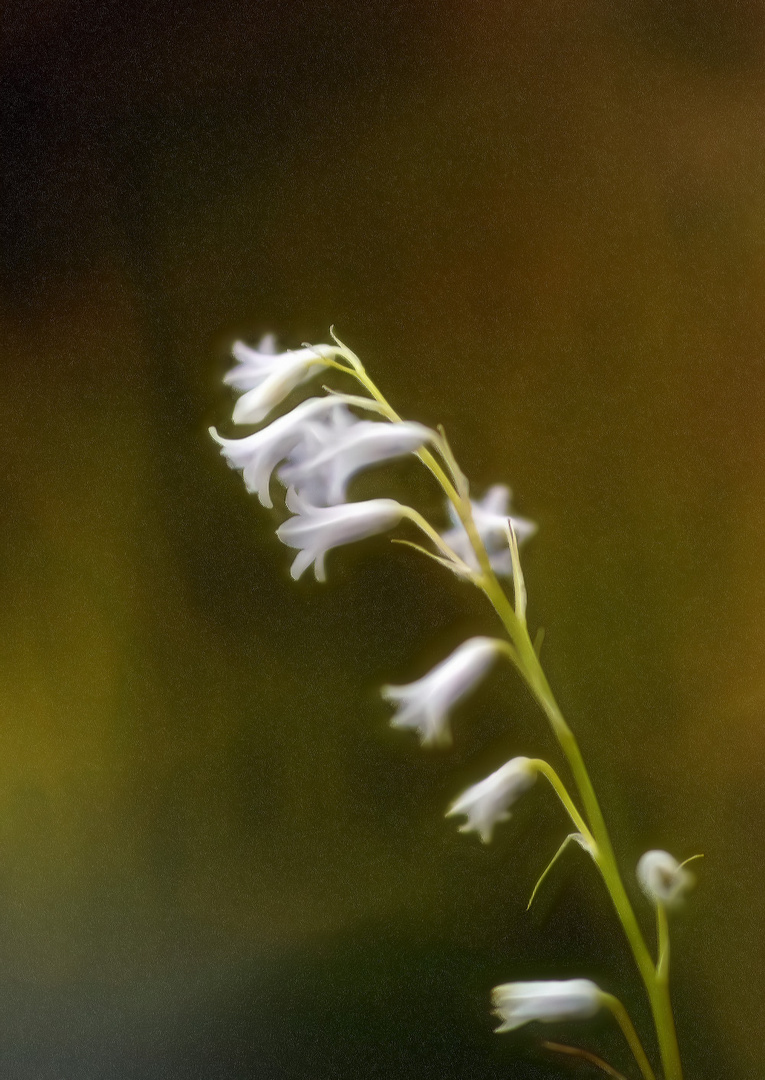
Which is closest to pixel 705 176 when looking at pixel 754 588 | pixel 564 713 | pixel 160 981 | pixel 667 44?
pixel 667 44

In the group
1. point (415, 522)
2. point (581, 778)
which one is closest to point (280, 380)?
point (415, 522)

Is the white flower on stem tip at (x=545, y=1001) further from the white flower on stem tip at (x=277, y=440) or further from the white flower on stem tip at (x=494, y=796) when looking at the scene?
the white flower on stem tip at (x=277, y=440)

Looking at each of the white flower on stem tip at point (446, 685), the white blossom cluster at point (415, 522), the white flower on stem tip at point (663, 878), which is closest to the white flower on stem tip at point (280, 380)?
the white blossom cluster at point (415, 522)

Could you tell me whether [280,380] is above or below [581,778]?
above

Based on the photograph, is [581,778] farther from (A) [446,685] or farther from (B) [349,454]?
(B) [349,454]

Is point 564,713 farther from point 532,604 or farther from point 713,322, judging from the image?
point 713,322

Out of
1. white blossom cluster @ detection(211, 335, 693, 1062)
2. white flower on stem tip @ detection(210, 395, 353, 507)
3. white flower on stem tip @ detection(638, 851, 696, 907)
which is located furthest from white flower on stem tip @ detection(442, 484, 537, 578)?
white flower on stem tip @ detection(638, 851, 696, 907)
